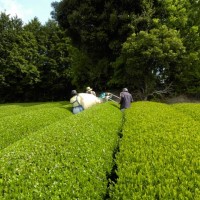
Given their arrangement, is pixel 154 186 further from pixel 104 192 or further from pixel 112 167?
pixel 112 167

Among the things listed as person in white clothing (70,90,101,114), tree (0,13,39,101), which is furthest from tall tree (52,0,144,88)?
tree (0,13,39,101)

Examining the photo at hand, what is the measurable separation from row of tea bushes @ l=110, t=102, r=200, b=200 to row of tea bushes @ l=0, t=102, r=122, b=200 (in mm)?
452

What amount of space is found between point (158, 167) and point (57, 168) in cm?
197

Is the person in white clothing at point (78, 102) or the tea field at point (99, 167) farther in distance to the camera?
the person in white clothing at point (78, 102)

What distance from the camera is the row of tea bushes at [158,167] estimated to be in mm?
4418

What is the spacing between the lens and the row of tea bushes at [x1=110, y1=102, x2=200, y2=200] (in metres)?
4.42

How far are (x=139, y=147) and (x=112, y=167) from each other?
94 centimetres

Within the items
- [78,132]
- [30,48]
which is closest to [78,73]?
[30,48]

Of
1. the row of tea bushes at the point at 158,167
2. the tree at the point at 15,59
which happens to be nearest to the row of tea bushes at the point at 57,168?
the row of tea bushes at the point at 158,167

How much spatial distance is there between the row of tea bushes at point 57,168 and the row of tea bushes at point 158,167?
452 mm

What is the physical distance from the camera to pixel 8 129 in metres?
11.5

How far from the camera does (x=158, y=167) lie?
540 cm

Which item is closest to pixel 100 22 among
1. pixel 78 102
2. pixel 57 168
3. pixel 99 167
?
pixel 78 102

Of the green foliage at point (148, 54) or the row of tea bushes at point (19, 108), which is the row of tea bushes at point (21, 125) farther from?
the green foliage at point (148, 54)
